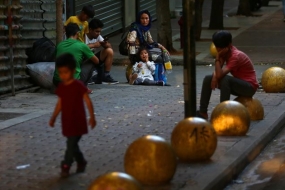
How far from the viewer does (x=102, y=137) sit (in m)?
9.64

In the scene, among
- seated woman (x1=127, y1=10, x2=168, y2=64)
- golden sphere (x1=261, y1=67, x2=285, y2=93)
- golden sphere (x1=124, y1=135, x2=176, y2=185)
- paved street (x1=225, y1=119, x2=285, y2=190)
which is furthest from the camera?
seated woman (x1=127, y1=10, x2=168, y2=64)

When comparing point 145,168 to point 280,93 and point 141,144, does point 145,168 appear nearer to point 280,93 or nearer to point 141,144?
point 141,144

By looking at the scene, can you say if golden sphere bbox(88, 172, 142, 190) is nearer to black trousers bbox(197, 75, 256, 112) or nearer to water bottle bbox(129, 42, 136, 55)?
black trousers bbox(197, 75, 256, 112)

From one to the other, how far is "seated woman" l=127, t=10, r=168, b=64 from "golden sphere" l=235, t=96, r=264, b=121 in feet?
15.9

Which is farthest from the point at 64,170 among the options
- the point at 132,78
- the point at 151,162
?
the point at 132,78

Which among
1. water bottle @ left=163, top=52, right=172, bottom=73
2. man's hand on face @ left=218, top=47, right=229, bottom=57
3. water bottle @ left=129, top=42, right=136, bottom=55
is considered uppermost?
man's hand on face @ left=218, top=47, right=229, bottom=57

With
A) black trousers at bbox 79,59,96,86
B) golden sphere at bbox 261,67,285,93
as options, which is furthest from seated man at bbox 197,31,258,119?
black trousers at bbox 79,59,96,86

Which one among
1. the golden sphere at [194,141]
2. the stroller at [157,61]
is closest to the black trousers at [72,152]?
the golden sphere at [194,141]

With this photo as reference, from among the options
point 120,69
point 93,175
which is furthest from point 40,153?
point 120,69

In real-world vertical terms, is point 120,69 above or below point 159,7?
below

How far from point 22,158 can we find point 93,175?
1131 millimetres

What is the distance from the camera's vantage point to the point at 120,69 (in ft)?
64.8

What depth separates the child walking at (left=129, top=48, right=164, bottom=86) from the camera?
1538 centimetres

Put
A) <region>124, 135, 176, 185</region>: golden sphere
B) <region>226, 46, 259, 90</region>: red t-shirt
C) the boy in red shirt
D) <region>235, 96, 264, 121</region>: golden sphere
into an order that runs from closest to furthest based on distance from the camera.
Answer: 1. <region>124, 135, 176, 185</region>: golden sphere
2. the boy in red shirt
3. <region>226, 46, 259, 90</region>: red t-shirt
4. <region>235, 96, 264, 121</region>: golden sphere
